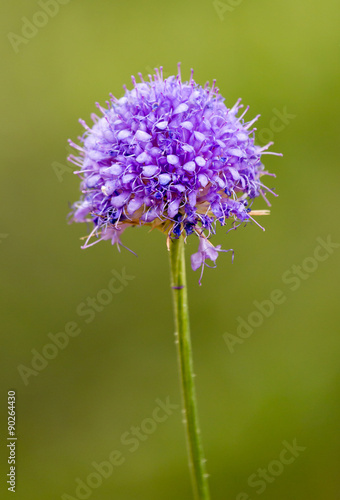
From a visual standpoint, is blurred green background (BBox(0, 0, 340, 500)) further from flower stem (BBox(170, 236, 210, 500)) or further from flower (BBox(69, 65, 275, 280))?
flower (BBox(69, 65, 275, 280))

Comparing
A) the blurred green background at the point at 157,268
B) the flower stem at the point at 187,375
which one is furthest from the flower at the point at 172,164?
the blurred green background at the point at 157,268

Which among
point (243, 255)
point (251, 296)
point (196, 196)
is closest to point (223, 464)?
point (251, 296)

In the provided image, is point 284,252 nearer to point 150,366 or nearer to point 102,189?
point 150,366

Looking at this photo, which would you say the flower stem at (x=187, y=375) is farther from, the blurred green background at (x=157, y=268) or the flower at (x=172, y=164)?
the blurred green background at (x=157, y=268)

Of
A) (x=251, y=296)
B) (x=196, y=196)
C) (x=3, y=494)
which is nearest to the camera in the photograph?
(x=196, y=196)

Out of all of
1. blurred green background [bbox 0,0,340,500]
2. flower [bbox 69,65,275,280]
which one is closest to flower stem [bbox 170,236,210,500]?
flower [bbox 69,65,275,280]

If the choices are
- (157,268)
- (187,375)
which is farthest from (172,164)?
(157,268)
